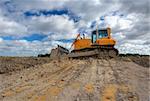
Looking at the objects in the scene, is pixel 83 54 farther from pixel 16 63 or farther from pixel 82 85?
pixel 82 85

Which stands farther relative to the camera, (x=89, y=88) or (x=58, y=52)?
(x=58, y=52)

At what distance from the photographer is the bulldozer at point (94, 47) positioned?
19656 millimetres

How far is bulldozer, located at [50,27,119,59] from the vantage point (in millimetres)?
19656

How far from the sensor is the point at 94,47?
65.5 feet

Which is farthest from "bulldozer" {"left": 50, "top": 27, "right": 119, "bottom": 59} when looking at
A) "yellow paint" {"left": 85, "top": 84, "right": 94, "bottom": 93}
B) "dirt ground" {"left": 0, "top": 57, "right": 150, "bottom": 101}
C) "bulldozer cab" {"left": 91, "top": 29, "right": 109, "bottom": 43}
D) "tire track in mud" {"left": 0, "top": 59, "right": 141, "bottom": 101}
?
"yellow paint" {"left": 85, "top": 84, "right": 94, "bottom": 93}

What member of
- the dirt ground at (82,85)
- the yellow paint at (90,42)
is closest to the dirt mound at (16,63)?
the yellow paint at (90,42)

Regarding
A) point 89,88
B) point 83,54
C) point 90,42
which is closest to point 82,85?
point 89,88

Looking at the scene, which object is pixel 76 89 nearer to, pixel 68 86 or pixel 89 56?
pixel 68 86

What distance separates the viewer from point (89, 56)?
1956 centimetres

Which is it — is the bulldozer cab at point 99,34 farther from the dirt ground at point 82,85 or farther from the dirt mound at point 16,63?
the dirt ground at point 82,85

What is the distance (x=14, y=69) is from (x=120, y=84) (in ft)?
31.8

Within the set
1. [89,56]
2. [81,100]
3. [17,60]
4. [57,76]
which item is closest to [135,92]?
[81,100]

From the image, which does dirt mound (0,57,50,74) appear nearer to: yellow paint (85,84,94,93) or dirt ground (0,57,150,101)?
dirt ground (0,57,150,101)

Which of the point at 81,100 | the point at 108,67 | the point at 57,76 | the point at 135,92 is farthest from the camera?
the point at 108,67
